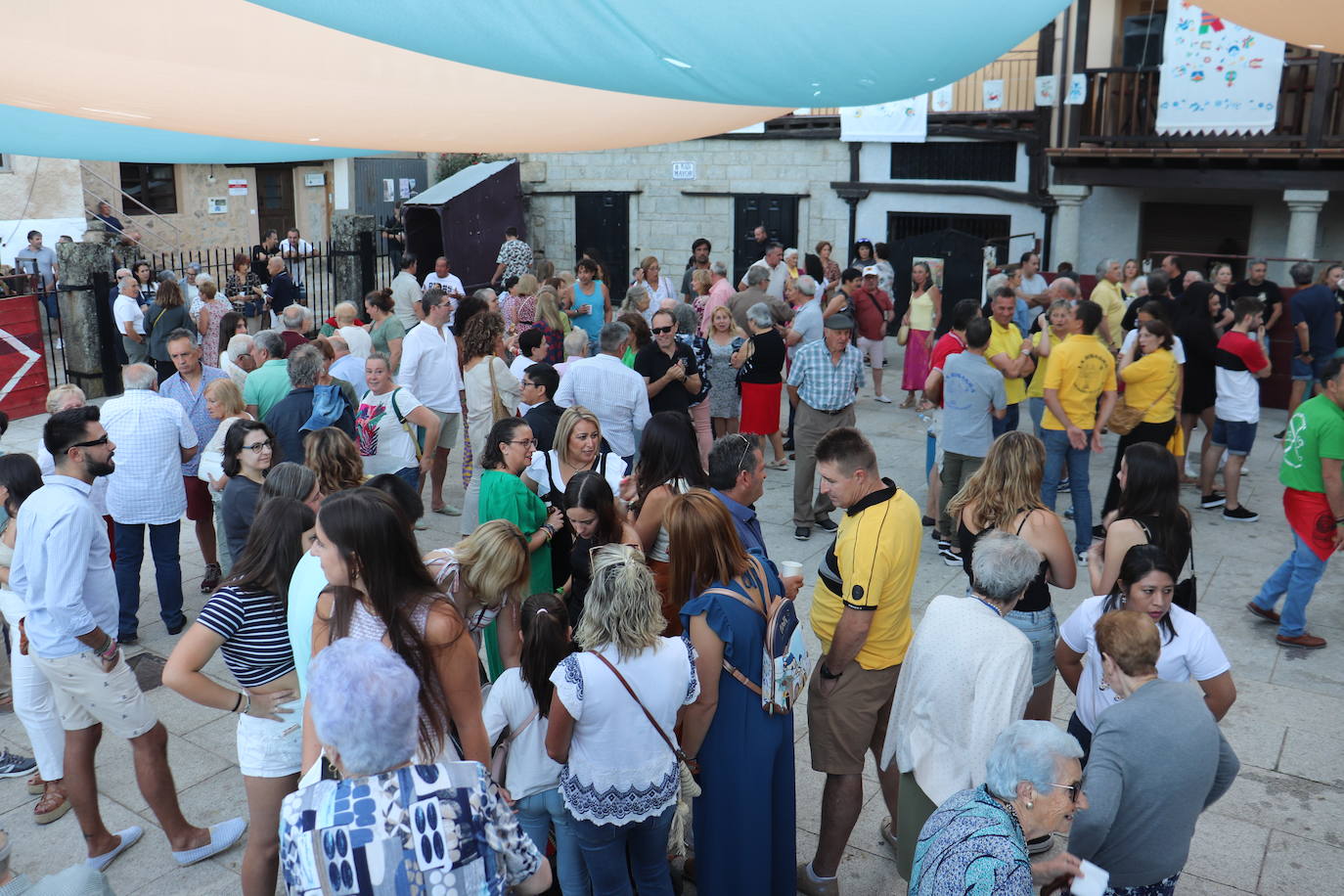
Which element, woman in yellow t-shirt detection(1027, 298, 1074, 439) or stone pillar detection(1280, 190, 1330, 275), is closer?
woman in yellow t-shirt detection(1027, 298, 1074, 439)

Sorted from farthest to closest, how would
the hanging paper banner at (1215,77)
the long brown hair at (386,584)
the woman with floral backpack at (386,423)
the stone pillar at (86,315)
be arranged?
the hanging paper banner at (1215,77)
the stone pillar at (86,315)
the woman with floral backpack at (386,423)
the long brown hair at (386,584)

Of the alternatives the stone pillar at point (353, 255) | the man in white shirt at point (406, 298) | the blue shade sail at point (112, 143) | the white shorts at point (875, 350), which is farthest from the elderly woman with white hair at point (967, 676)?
the stone pillar at point (353, 255)

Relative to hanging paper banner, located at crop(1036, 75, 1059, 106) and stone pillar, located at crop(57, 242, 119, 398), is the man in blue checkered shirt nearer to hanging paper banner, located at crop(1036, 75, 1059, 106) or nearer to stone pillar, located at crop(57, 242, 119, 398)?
stone pillar, located at crop(57, 242, 119, 398)

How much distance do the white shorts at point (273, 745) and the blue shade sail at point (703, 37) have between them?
85.0 inches

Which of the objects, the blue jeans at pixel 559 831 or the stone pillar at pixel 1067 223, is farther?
the stone pillar at pixel 1067 223

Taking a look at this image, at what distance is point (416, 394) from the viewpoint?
820cm

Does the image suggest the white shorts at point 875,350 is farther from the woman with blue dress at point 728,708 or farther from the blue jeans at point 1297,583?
the woman with blue dress at point 728,708

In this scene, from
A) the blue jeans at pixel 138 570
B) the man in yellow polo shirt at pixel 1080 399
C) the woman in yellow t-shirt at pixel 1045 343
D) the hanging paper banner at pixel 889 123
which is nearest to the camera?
the blue jeans at pixel 138 570

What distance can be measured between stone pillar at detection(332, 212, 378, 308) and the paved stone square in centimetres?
881

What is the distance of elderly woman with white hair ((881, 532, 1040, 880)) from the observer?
332 cm

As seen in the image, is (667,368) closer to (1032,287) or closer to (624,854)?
(624,854)

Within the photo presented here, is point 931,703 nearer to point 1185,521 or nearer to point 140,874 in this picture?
point 1185,521

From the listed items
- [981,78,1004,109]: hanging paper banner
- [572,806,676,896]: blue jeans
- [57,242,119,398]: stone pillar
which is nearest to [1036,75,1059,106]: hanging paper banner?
[981,78,1004,109]: hanging paper banner

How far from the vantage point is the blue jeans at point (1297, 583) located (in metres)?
5.95
